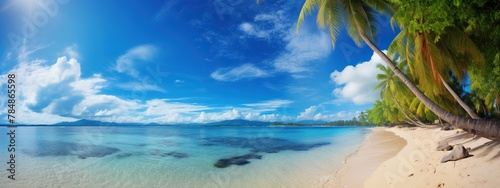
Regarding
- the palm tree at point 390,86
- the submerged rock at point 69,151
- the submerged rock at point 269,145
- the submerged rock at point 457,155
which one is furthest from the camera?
the palm tree at point 390,86

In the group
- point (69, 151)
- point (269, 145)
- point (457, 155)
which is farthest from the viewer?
point (269, 145)

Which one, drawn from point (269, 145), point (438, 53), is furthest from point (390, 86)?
point (438, 53)

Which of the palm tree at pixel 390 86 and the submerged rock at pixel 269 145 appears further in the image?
the palm tree at pixel 390 86

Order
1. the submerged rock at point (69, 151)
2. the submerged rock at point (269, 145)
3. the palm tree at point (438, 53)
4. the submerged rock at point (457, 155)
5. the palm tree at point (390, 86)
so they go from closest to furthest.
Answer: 1. the submerged rock at point (457, 155)
2. the palm tree at point (438, 53)
3. the submerged rock at point (69, 151)
4. the submerged rock at point (269, 145)
5. the palm tree at point (390, 86)

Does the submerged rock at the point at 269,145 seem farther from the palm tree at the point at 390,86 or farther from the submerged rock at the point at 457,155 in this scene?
the submerged rock at the point at 457,155

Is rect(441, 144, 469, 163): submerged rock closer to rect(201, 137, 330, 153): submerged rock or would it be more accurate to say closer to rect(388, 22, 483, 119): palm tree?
rect(388, 22, 483, 119): palm tree

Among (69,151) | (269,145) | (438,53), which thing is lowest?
(269,145)

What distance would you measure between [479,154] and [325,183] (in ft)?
12.4

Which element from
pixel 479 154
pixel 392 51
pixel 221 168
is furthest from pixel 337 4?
pixel 221 168

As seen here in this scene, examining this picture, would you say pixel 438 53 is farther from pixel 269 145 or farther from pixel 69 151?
pixel 69 151

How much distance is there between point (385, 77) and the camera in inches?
1032

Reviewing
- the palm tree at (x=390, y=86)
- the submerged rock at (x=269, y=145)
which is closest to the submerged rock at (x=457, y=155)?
the submerged rock at (x=269, y=145)

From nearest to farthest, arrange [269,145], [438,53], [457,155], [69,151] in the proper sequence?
[457,155] < [438,53] < [69,151] < [269,145]

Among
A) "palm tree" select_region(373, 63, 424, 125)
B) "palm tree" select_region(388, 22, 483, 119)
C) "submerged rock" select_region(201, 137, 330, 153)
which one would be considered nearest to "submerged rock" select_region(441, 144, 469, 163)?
"palm tree" select_region(388, 22, 483, 119)
